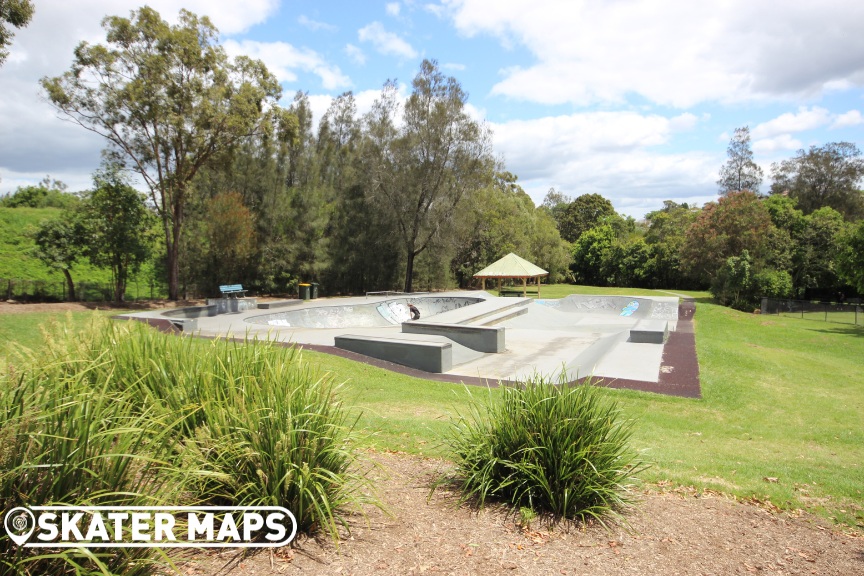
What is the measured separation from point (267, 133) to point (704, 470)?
19878mm

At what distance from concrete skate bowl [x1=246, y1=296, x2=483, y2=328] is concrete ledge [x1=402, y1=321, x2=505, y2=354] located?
439 cm

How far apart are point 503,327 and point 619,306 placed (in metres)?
14.0

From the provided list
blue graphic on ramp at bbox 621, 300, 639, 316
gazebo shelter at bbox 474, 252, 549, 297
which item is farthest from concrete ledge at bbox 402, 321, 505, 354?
gazebo shelter at bbox 474, 252, 549, 297

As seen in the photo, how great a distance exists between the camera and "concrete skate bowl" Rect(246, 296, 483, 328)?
1740cm

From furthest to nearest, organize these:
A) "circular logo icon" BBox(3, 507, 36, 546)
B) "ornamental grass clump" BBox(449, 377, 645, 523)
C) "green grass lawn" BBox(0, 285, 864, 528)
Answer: "green grass lawn" BBox(0, 285, 864, 528) → "ornamental grass clump" BBox(449, 377, 645, 523) → "circular logo icon" BBox(3, 507, 36, 546)

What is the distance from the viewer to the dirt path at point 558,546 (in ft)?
9.05

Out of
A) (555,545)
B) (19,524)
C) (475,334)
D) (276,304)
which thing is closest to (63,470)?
(19,524)

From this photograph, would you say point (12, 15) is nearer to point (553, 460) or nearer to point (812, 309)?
point (553, 460)

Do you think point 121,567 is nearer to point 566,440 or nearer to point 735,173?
point 566,440

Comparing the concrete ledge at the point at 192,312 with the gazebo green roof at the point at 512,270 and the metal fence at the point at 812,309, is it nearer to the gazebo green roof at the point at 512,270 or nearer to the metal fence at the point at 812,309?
the gazebo green roof at the point at 512,270

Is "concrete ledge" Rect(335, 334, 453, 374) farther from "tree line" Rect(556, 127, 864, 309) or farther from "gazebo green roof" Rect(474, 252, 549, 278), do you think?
"tree line" Rect(556, 127, 864, 309)

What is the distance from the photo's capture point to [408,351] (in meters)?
11.0

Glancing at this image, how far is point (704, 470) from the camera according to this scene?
16.1 feet

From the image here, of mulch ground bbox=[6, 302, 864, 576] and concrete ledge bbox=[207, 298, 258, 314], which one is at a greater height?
concrete ledge bbox=[207, 298, 258, 314]
